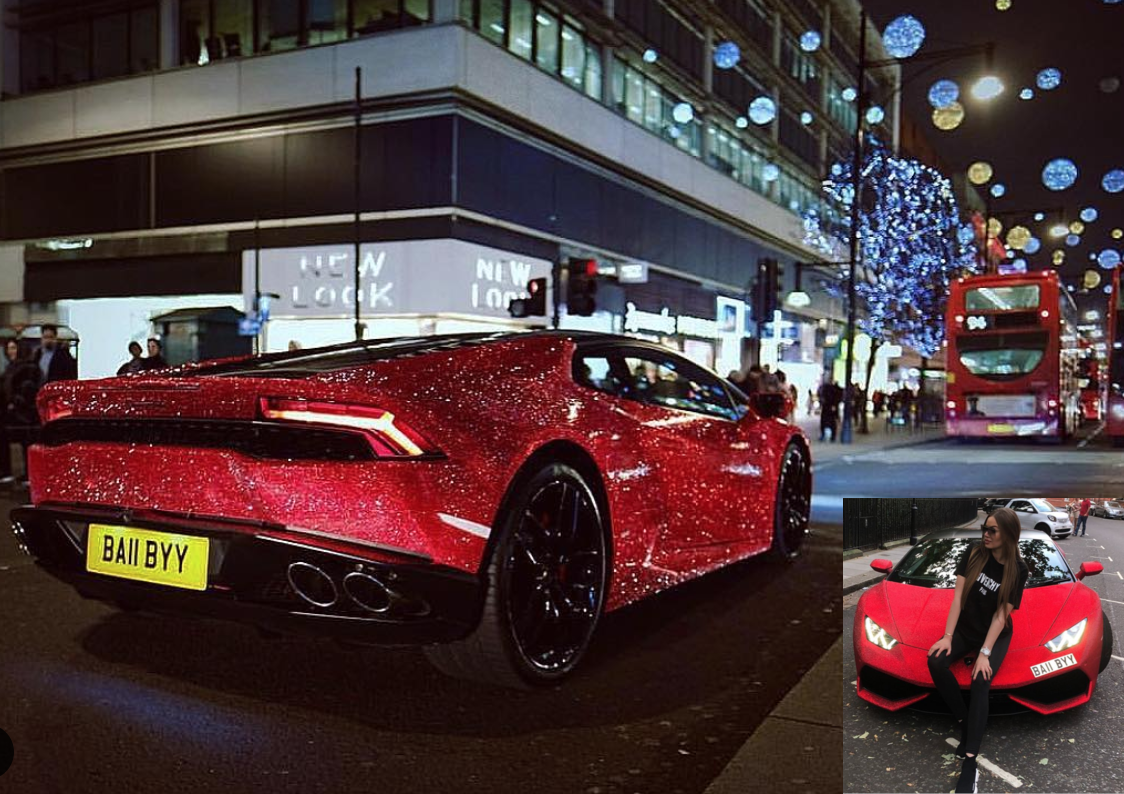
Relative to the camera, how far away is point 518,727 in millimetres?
3084

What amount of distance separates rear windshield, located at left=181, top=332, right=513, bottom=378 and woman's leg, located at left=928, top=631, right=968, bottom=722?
2.30 metres

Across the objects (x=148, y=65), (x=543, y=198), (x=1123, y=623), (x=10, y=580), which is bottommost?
(x=10, y=580)

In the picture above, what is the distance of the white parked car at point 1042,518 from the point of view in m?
1.46

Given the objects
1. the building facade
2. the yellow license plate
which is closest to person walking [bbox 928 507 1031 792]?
the yellow license plate

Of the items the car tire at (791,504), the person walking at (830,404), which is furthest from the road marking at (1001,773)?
the person walking at (830,404)

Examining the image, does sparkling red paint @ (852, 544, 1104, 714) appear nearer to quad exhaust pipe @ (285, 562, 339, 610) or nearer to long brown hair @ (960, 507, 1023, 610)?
long brown hair @ (960, 507, 1023, 610)

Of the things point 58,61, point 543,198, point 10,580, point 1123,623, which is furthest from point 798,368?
point 1123,623

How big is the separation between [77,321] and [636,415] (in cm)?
2852

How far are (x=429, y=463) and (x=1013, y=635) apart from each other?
1.93 meters

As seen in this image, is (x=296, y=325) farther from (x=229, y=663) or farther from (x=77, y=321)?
(x=229, y=663)

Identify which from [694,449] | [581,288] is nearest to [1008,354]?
[581,288]

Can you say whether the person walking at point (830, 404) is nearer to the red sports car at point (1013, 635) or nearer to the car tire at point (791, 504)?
the car tire at point (791, 504)

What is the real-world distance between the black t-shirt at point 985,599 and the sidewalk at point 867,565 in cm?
8

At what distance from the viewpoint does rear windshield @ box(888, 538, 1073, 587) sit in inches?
55.8
